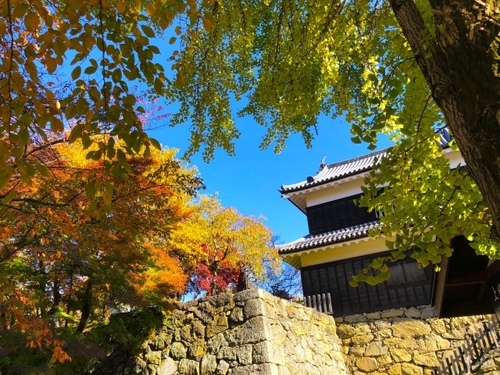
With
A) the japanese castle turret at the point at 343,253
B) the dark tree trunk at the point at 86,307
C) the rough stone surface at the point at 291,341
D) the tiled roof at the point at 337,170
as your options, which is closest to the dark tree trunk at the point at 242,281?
the japanese castle turret at the point at 343,253

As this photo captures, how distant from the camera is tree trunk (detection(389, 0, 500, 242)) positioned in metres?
1.23

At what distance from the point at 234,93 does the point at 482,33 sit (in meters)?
4.44

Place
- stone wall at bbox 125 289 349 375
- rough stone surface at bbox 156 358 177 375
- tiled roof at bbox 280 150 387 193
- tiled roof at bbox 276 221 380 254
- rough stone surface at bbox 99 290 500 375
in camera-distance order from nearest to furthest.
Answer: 1. stone wall at bbox 125 289 349 375
2. rough stone surface at bbox 99 290 500 375
3. rough stone surface at bbox 156 358 177 375
4. tiled roof at bbox 276 221 380 254
5. tiled roof at bbox 280 150 387 193

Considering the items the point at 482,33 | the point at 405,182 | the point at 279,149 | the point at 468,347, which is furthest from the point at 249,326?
the point at 482,33

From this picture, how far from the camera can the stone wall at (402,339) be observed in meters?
9.59

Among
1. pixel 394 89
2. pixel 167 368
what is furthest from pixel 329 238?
pixel 394 89

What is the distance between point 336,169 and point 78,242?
534 inches

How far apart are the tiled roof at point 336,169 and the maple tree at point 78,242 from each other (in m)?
7.12

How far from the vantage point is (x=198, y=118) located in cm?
505

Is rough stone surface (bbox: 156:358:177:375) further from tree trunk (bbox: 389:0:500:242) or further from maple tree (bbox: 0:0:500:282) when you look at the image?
tree trunk (bbox: 389:0:500:242)

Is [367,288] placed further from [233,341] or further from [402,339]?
[233,341]

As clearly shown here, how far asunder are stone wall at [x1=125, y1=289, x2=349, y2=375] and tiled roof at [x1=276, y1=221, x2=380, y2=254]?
3.40 metres

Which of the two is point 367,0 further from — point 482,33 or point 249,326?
point 249,326

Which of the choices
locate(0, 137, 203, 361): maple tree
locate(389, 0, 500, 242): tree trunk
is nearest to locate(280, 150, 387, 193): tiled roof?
locate(0, 137, 203, 361): maple tree
